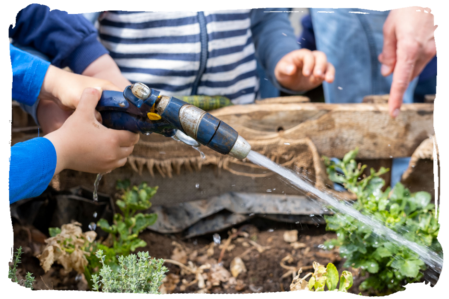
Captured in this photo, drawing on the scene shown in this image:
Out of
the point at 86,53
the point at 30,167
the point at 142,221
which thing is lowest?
the point at 142,221

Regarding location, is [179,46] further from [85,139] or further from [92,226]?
[92,226]

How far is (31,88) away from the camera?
2.34 ft

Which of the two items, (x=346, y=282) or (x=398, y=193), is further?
(x=398, y=193)

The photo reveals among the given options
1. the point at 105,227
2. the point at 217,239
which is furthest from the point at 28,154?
the point at 217,239

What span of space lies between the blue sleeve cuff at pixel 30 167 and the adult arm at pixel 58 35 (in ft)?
0.65

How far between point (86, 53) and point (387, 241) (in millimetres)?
694

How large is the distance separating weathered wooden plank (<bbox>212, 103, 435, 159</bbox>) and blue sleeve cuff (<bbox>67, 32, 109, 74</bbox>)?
1.00 feet

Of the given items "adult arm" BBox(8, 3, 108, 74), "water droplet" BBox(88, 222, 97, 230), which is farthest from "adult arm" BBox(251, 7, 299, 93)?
"water droplet" BBox(88, 222, 97, 230)

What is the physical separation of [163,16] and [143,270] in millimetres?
498

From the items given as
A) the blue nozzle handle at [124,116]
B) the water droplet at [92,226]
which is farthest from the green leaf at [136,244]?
the blue nozzle handle at [124,116]

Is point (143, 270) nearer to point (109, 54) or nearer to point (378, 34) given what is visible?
point (109, 54)

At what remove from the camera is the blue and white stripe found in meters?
0.79

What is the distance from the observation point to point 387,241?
0.76m

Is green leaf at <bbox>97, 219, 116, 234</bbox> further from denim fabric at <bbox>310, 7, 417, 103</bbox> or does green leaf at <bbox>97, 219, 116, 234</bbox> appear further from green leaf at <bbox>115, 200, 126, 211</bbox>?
denim fabric at <bbox>310, 7, 417, 103</bbox>
